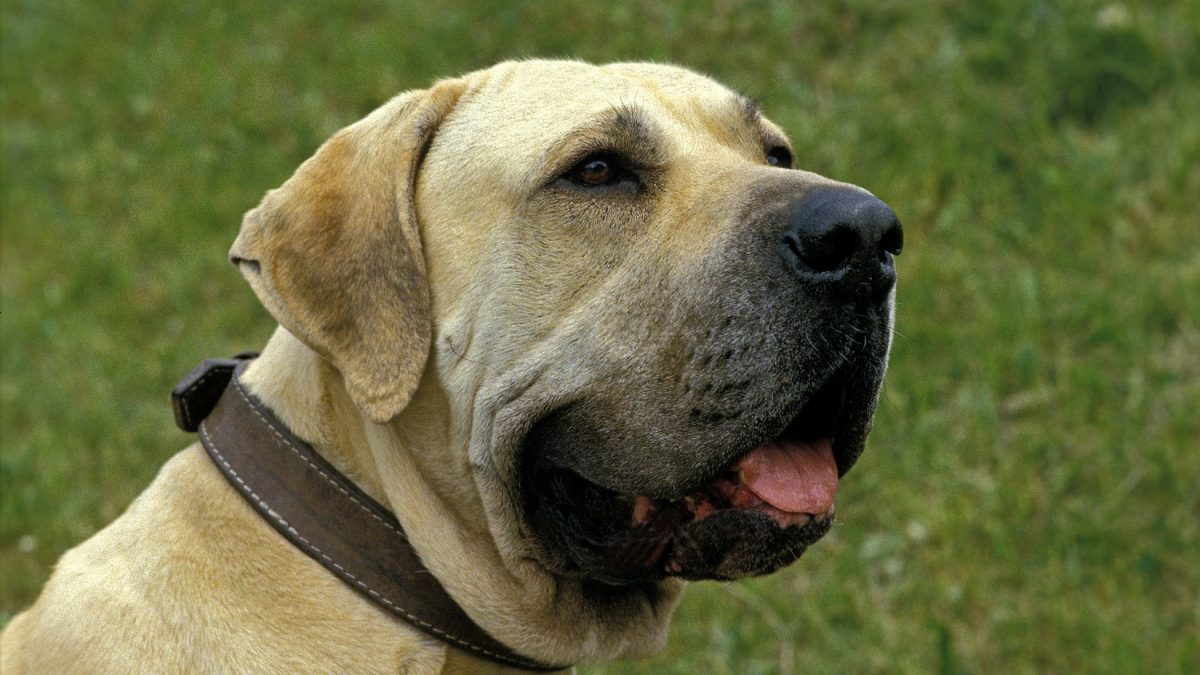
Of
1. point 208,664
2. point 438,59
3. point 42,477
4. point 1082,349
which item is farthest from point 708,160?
point 438,59

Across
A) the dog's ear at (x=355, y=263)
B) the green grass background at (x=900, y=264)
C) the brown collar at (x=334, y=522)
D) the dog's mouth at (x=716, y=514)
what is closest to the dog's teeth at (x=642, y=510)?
the dog's mouth at (x=716, y=514)

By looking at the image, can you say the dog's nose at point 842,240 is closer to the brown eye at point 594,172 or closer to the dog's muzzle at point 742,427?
the dog's muzzle at point 742,427

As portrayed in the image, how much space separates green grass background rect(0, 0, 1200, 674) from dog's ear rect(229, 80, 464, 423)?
2.15m

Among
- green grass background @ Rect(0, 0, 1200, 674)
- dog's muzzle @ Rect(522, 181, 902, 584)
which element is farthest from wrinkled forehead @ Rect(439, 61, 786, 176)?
green grass background @ Rect(0, 0, 1200, 674)

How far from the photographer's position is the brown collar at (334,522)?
307cm

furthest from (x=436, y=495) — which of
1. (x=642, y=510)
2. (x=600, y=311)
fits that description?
(x=600, y=311)

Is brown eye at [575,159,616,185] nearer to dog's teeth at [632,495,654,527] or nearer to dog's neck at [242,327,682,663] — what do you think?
dog's neck at [242,327,682,663]

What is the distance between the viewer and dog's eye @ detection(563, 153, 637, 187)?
325 cm

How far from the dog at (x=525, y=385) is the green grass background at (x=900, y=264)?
1.80 metres

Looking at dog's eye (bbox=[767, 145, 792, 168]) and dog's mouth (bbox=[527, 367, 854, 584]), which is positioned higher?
dog's eye (bbox=[767, 145, 792, 168])

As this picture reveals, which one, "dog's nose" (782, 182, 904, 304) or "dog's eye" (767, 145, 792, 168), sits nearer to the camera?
"dog's nose" (782, 182, 904, 304)

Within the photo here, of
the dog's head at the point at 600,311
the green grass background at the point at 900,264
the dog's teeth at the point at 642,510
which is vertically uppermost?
the dog's head at the point at 600,311

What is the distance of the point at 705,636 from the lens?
16.2ft

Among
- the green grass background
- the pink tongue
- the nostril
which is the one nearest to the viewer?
the nostril
